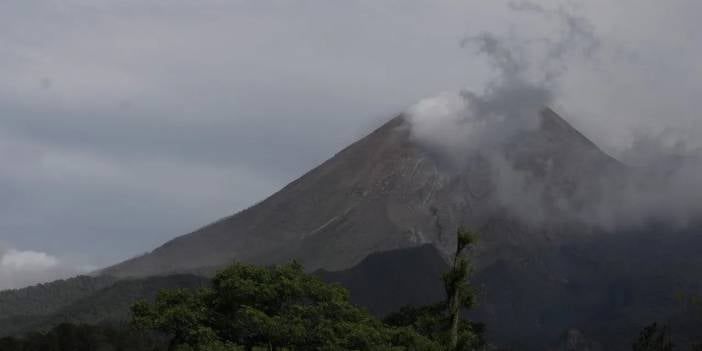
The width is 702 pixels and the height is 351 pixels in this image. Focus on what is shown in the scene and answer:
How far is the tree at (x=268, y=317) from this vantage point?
1264 inches

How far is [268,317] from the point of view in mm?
32875

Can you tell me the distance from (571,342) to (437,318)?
167 metres

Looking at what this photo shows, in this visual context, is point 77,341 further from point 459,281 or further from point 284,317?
point 459,281

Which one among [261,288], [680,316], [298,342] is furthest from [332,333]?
[680,316]

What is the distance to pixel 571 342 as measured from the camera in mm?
195500

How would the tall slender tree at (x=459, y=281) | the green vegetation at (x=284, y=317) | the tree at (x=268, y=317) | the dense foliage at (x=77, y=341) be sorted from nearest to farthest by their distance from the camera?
the tall slender tree at (x=459, y=281) → the green vegetation at (x=284, y=317) → the tree at (x=268, y=317) → the dense foliage at (x=77, y=341)

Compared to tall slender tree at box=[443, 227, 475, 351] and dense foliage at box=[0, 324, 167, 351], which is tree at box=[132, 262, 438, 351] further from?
dense foliage at box=[0, 324, 167, 351]

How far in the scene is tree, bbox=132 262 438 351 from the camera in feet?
105

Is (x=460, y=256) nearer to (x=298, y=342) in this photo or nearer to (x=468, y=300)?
(x=468, y=300)

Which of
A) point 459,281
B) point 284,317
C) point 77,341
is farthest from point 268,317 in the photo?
point 77,341

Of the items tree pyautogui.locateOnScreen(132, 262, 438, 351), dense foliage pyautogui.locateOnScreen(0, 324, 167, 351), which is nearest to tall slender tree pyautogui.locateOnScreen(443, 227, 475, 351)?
tree pyautogui.locateOnScreen(132, 262, 438, 351)

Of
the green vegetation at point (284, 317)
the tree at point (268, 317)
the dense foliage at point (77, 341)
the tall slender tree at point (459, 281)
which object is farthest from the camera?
the dense foliage at point (77, 341)

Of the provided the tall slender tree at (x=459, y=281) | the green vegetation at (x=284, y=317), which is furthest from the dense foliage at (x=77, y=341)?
the tall slender tree at (x=459, y=281)

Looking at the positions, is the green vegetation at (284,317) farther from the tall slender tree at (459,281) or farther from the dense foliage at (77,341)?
the dense foliage at (77,341)
